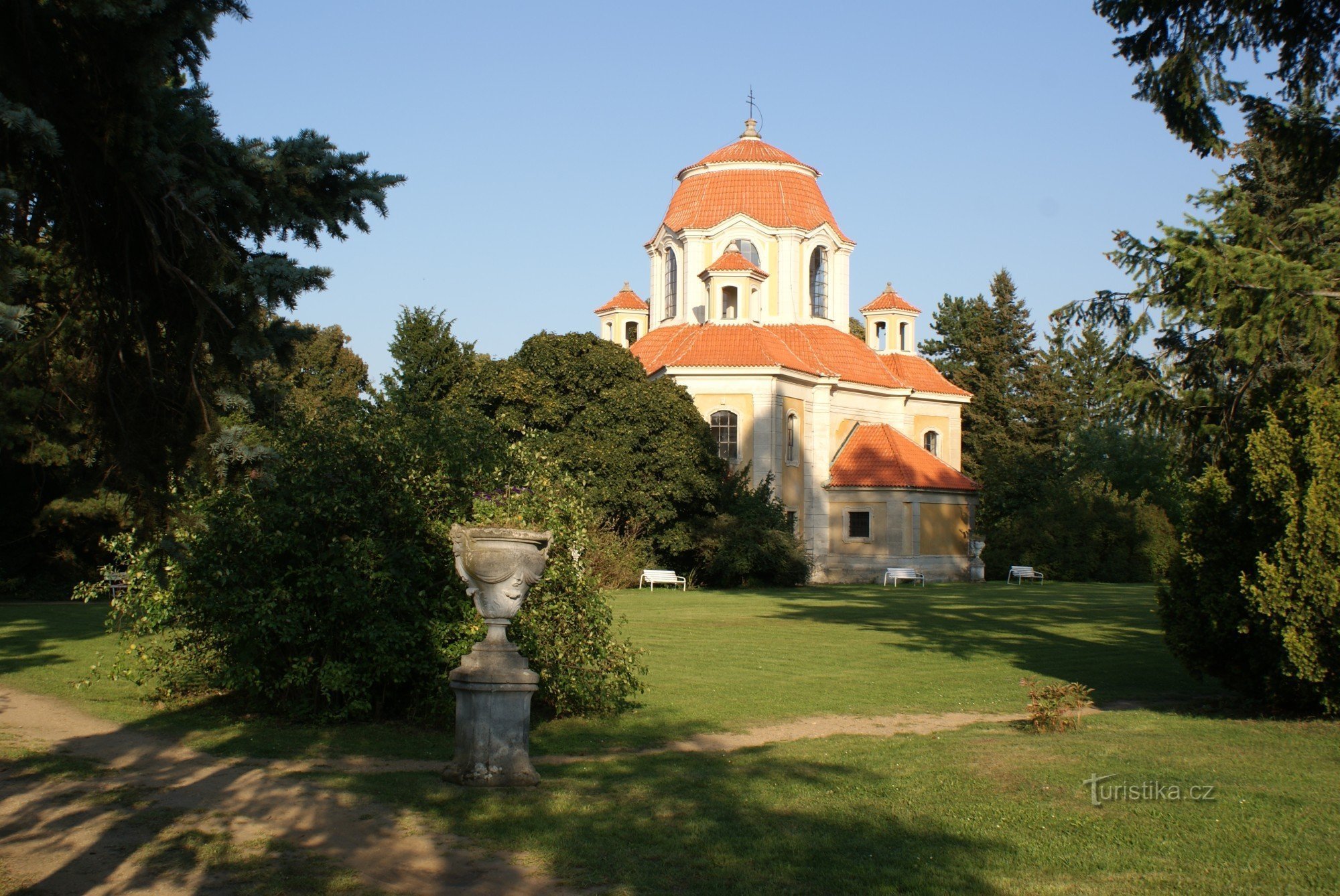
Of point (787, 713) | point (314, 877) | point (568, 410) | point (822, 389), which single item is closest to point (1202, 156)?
point (787, 713)

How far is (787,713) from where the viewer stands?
42.7 feet

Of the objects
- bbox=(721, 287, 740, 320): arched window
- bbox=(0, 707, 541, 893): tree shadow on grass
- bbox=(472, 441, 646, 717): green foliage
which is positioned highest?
bbox=(721, 287, 740, 320): arched window

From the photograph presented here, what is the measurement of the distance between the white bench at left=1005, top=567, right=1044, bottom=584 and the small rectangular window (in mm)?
6085

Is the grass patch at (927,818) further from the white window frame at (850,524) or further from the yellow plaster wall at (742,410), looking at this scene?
the white window frame at (850,524)

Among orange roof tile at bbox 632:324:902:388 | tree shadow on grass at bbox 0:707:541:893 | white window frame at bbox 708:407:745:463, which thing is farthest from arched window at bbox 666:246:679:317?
tree shadow on grass at bbox 0:707:541:893

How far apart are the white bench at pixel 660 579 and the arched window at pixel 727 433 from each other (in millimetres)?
A: 8186

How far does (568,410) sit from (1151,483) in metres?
34.9

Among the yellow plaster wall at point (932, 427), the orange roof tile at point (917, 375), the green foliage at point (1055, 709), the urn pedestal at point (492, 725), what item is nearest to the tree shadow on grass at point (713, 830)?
the urn pedestal at point (492, 725)

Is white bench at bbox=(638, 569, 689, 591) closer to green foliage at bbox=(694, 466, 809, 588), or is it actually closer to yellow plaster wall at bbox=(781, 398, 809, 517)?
green foliage at bbox=(694, 466, 809, 588)

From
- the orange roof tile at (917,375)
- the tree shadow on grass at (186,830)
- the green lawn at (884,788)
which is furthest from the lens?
the orange roof tile at (917,375)

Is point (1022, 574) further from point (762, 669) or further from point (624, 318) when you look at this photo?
point (762, 669)

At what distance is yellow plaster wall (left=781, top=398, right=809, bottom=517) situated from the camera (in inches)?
1841

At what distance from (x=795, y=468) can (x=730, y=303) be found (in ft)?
24.7

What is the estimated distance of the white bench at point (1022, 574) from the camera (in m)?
49.2
